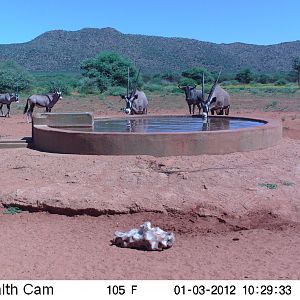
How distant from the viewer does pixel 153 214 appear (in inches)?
305

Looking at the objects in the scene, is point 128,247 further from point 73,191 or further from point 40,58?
point 40,58

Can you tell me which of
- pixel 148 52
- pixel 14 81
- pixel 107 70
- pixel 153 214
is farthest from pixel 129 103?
pixel 148 52

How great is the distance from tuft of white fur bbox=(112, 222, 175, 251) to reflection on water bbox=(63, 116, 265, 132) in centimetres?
513

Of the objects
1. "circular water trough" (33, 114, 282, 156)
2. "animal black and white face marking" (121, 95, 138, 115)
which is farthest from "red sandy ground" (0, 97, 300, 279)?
"animal black and white face marking" (121, 95, 138, 115)

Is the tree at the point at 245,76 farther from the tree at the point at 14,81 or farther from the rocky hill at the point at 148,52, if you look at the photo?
the tree at the point at 14,81

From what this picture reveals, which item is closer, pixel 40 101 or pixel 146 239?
pixel 146 239

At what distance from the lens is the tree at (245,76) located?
72938 mm

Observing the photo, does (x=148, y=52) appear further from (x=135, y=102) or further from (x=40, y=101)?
(x=135, y=102)

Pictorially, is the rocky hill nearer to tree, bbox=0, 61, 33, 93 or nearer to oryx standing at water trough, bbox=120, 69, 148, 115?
tree, bbox=0, 61, 33, 93

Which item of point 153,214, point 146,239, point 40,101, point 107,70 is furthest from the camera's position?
point 107,70

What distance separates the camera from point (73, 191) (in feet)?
27.5

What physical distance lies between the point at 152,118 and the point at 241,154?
18.4 ft

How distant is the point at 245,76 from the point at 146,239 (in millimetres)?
68542

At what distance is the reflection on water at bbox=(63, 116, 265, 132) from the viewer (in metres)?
12.1
